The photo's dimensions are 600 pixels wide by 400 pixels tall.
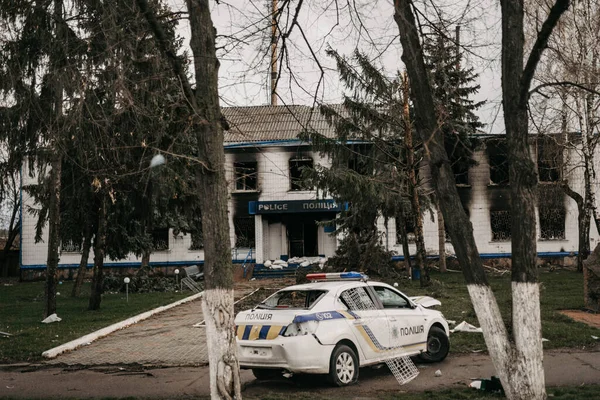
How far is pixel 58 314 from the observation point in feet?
67.4

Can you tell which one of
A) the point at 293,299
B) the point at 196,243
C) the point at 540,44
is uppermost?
the point at 540,44

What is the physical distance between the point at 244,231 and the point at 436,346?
28.1 meters

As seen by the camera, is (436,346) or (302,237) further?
(302,237)

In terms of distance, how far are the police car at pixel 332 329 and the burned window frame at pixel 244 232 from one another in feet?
90.2

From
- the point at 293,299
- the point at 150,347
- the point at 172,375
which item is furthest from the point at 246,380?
the point at 150,347

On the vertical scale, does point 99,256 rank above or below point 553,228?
below

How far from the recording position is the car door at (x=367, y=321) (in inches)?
417

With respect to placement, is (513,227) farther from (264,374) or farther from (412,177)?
(412,177)

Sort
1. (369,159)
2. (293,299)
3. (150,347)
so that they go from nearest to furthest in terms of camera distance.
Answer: (293,299) → (150,347) → (369,159)

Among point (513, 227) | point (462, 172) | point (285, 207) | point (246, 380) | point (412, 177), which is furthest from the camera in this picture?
point (462, 172)

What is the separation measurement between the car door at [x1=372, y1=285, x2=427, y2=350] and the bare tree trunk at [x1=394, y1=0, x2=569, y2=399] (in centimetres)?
404

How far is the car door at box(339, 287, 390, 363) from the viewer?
10.6m

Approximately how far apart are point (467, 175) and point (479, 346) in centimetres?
2657

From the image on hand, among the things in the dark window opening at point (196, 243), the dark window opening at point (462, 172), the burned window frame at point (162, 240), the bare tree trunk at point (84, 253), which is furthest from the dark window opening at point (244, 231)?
the bare tree trunk at point (84, 253)
